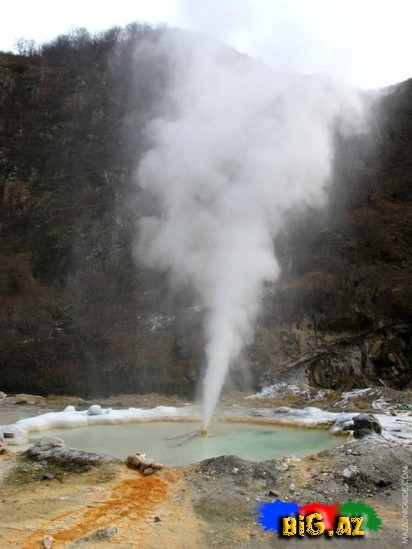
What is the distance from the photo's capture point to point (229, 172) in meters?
20.7

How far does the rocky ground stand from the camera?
15.5 feet

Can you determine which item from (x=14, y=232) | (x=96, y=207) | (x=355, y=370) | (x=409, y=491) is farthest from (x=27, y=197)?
(x=409, y=491)

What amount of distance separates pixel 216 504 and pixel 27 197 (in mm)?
24715

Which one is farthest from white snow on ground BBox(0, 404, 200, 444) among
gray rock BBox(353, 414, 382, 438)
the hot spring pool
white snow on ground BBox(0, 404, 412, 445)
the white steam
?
gray rock BBox(353, 414, 382, 438)

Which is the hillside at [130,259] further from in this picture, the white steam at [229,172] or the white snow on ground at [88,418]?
the white snow on ground at [88,418]

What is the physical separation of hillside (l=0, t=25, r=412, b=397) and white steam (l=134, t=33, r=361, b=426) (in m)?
0.92

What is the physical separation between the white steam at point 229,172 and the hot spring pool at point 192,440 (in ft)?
6.94

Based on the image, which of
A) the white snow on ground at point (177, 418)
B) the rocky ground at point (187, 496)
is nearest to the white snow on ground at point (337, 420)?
the white snow on ground at point (177, 418)

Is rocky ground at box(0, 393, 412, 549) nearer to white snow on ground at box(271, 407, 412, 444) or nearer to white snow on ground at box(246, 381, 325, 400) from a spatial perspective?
white snow on ground at box(271, 407, 412, 444)

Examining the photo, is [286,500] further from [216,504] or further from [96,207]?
[96,207]

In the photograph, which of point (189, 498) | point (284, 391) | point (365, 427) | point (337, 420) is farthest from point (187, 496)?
point (284, 391)

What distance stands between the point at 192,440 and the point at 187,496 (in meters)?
3.07

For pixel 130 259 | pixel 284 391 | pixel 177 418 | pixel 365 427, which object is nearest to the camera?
pixel 365 427

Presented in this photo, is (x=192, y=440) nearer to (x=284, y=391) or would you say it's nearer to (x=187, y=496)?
(x=187, y=496)
